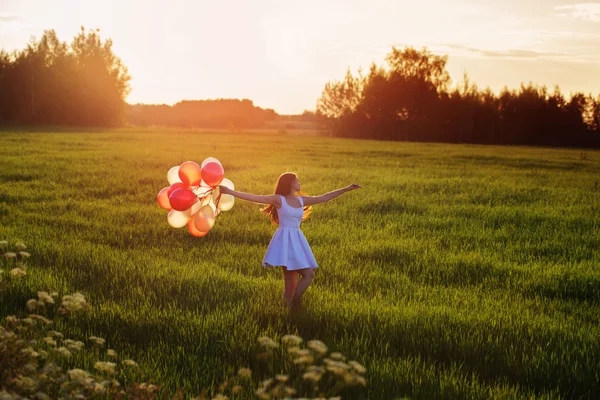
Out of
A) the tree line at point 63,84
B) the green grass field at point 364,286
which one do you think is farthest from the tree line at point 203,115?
the green grass field at point 364,286

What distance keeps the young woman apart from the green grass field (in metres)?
0.31

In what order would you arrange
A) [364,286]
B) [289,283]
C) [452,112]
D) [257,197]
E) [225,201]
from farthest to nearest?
[452,112] → [364,286] → [225,201] → [289,283] → [257,197]

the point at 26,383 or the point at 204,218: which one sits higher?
the point at 204,218

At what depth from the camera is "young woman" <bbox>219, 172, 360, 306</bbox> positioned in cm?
558

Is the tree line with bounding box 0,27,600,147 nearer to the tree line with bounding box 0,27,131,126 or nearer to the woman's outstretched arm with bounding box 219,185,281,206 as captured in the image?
the tree line with bounding box 0,27,131,126

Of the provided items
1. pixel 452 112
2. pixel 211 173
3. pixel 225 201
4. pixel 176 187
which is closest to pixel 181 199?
pixel 176 187

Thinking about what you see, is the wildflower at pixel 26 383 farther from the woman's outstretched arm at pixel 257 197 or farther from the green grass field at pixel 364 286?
the woman's outstretched arm at pixel 257 197

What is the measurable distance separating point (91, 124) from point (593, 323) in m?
73.8

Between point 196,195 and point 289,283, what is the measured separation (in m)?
1.30

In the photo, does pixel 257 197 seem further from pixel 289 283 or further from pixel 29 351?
pixel 29 351

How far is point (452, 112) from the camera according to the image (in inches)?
2702

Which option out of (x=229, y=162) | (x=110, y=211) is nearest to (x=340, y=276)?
(x=110, y=211)

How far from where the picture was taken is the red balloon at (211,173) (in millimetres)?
5754

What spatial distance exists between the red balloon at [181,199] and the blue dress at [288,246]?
0.88 m
